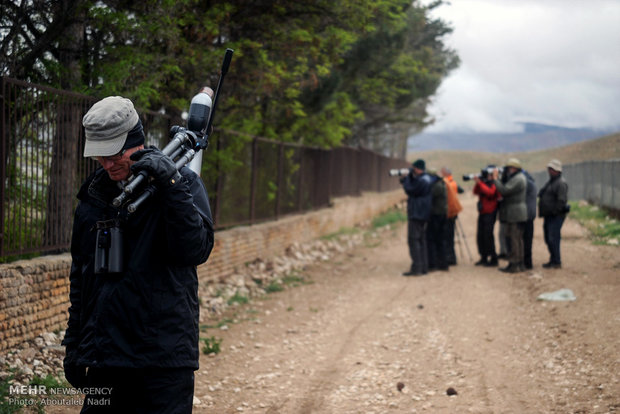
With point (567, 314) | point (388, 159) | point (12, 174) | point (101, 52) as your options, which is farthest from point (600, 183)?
point (12, 174)

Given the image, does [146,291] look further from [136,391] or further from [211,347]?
[211,347]

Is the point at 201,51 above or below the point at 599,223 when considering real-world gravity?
above

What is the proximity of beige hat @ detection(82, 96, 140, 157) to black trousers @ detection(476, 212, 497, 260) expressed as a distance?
11329 mm

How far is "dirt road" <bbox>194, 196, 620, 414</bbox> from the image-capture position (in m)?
5.90

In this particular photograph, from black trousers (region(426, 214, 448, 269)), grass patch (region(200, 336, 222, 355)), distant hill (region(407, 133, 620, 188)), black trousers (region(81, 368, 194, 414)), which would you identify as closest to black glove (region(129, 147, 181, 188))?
black trousers (region(81, 368, 194, 414))

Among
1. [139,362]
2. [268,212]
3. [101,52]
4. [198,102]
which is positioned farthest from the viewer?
[268,212]

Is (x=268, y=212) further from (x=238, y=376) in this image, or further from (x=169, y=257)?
(x=169, y=257)

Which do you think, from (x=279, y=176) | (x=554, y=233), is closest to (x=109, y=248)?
(x=554, y=233)

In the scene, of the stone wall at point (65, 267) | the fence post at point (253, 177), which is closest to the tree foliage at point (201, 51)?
the fence post at point (253, 177)

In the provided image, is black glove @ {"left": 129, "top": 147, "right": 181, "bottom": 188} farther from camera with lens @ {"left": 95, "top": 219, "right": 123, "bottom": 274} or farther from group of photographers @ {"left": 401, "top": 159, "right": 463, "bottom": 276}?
group of photographers @ {"left": 401, "top": 159, "right": 463, "bottom": 276}

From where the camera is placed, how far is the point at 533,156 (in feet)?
387

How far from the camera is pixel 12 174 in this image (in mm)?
6457

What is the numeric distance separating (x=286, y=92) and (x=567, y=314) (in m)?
6.88

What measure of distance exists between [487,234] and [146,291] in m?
→ 11.5
